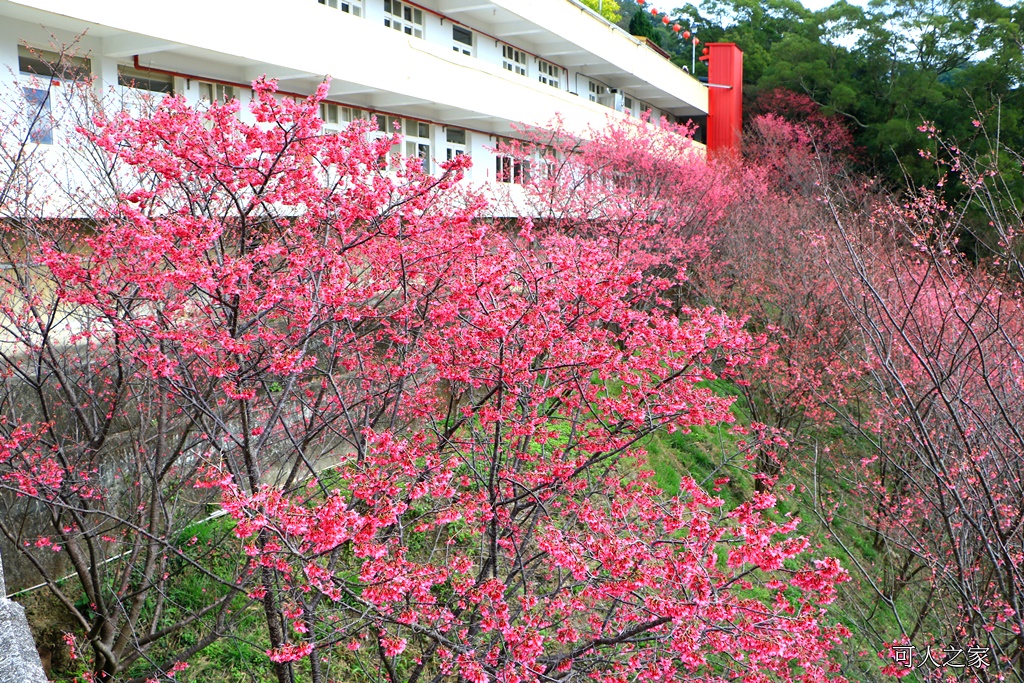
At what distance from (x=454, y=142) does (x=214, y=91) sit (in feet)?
24.2

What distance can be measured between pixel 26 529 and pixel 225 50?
267 inches

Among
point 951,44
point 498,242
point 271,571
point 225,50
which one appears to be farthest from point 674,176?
point 951,44

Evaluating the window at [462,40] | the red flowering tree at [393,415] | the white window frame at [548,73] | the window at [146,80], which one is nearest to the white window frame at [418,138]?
the window at [462,40]

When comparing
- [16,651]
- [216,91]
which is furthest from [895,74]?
[16,651]

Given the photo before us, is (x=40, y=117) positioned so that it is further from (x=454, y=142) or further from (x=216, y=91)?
(x=454, y=142)

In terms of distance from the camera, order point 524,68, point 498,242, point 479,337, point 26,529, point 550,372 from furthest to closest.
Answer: point 524,68 < point 498,242 < point 26,529 < point 550,372 < point 479,337

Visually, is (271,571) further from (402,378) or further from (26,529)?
(26,529)

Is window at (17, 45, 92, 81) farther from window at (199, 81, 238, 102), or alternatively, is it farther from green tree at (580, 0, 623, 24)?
green tree at (580, 0, 623, 24)

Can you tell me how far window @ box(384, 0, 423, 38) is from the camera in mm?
17406

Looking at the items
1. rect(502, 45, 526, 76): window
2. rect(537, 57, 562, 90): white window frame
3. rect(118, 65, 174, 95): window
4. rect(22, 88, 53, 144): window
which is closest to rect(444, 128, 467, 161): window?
rect(502, 45, 526, 76): window

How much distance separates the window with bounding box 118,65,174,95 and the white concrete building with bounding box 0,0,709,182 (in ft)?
0.06

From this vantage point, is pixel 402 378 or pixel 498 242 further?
pixel 498 242

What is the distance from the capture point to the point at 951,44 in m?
29.3

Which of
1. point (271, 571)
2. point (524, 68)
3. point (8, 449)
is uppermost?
point (524, 68)
